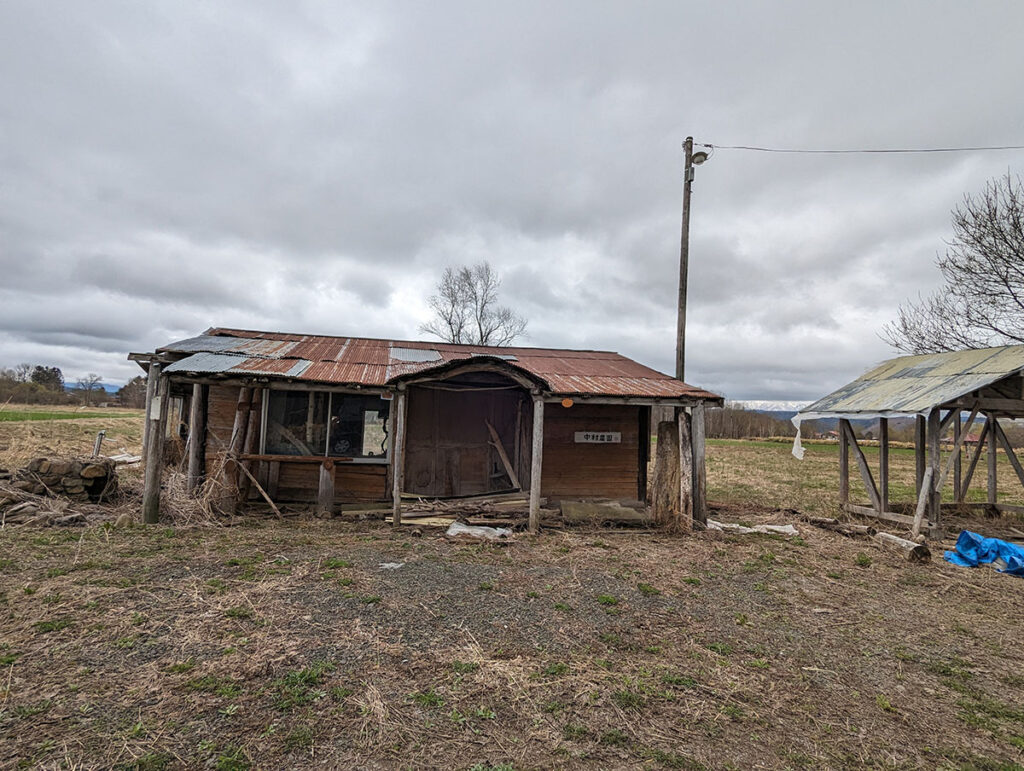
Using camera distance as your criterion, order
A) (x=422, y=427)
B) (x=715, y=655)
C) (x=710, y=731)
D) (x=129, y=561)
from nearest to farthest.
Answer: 1. (x=710, y=731)
2. (x=715, y=655)
3. (x=129, y=561)
4. (x=422, y=427)

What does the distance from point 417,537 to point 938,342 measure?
16.7 m

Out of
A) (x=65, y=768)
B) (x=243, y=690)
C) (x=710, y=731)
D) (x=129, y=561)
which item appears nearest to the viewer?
(x=65, y=768)

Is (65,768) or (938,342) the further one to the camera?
(938,342)

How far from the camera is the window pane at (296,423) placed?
10023mm

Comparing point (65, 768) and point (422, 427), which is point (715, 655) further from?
point (422, 427)

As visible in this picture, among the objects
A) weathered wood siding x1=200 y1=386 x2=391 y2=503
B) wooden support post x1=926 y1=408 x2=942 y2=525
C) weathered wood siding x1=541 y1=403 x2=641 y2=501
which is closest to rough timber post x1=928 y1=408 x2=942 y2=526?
wooden support post x1=926 y1=408 x2=942 y2=525

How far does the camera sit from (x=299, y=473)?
1008 centimetres

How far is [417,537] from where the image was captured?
8328 mm

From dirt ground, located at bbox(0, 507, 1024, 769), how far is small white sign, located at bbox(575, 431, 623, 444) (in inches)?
167

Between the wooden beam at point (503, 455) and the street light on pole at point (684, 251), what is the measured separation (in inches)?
187

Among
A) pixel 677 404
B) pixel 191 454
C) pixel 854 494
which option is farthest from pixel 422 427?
pixel 854 494

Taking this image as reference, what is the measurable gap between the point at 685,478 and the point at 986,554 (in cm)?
445

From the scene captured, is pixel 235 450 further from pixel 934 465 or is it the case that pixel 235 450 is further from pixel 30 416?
pixel 30 416

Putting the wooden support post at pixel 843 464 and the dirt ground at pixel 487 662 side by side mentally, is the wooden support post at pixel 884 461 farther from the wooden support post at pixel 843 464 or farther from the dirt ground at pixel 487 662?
the dirt ground at pixel 487 662
